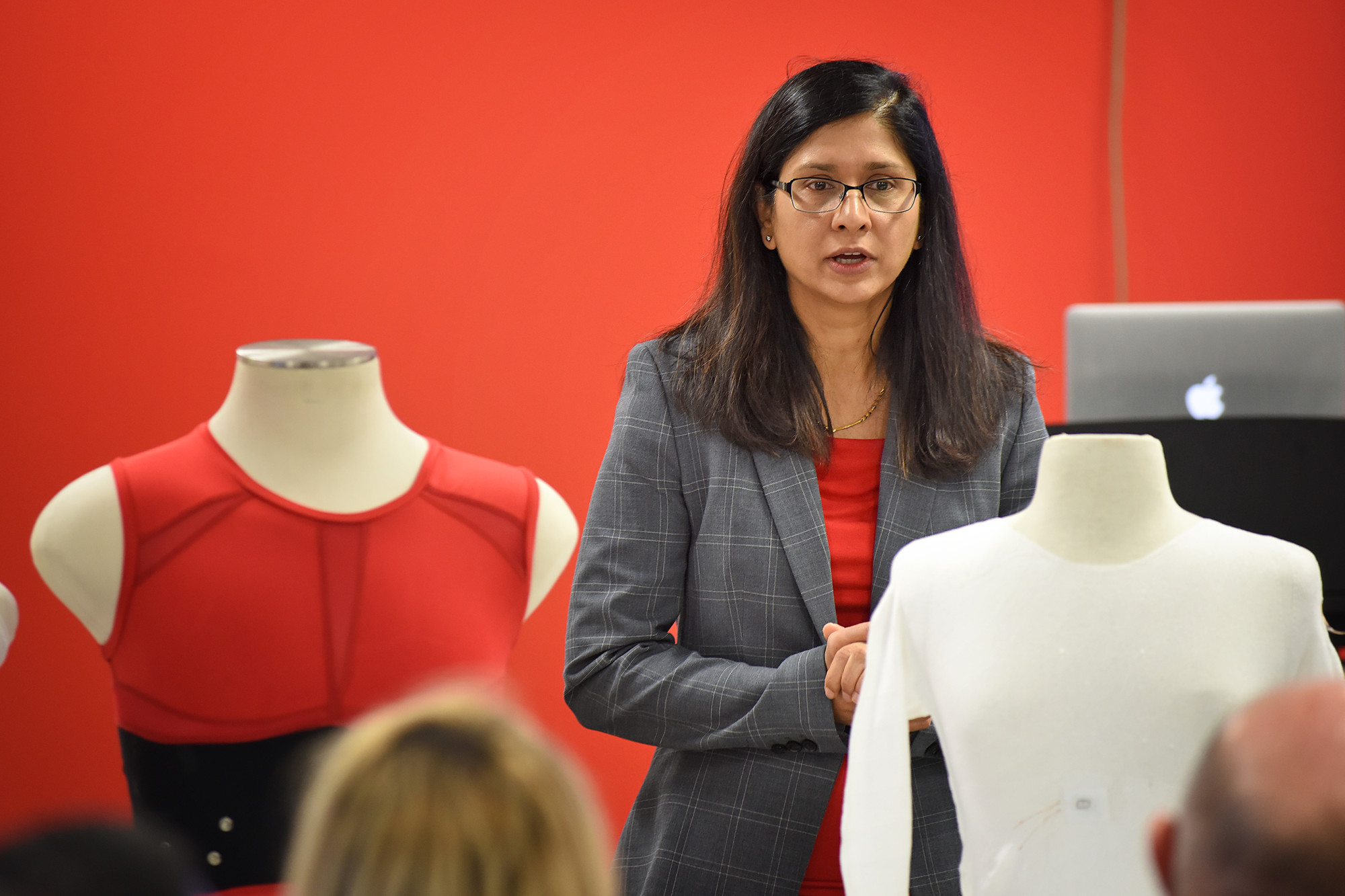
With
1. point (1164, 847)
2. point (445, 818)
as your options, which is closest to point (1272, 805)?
point (1164, 847)

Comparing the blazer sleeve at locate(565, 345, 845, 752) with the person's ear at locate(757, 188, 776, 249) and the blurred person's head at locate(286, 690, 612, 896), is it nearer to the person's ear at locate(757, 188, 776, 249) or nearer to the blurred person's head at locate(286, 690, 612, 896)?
the person's ear at locate(757, 188, 776, 249)

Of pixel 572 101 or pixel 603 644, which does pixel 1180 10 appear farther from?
pixel 603 644

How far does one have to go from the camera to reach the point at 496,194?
10.6ft

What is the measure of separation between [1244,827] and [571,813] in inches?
14.5

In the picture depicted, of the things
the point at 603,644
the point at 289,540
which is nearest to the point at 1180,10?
the point at 603,644

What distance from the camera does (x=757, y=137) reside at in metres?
1.75

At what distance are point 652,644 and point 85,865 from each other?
39.6 inches

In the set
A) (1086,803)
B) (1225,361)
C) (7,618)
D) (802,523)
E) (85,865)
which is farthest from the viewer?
(1225,361)

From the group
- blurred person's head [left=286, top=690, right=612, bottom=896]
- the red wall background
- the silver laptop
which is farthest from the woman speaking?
the red wall background

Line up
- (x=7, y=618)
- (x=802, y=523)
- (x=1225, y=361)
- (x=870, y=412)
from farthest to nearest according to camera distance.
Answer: (x=1225, y=361)
(x=870, y=412)
(x=802, y=523)
(x=7, y=618)

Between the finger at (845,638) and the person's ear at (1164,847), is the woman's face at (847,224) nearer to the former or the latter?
the finger at (845,638)

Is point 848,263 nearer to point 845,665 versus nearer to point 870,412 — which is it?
point 870,412

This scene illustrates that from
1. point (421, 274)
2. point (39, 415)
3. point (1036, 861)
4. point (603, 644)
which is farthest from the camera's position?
point (421, 274)

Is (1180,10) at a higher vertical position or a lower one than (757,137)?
higher
